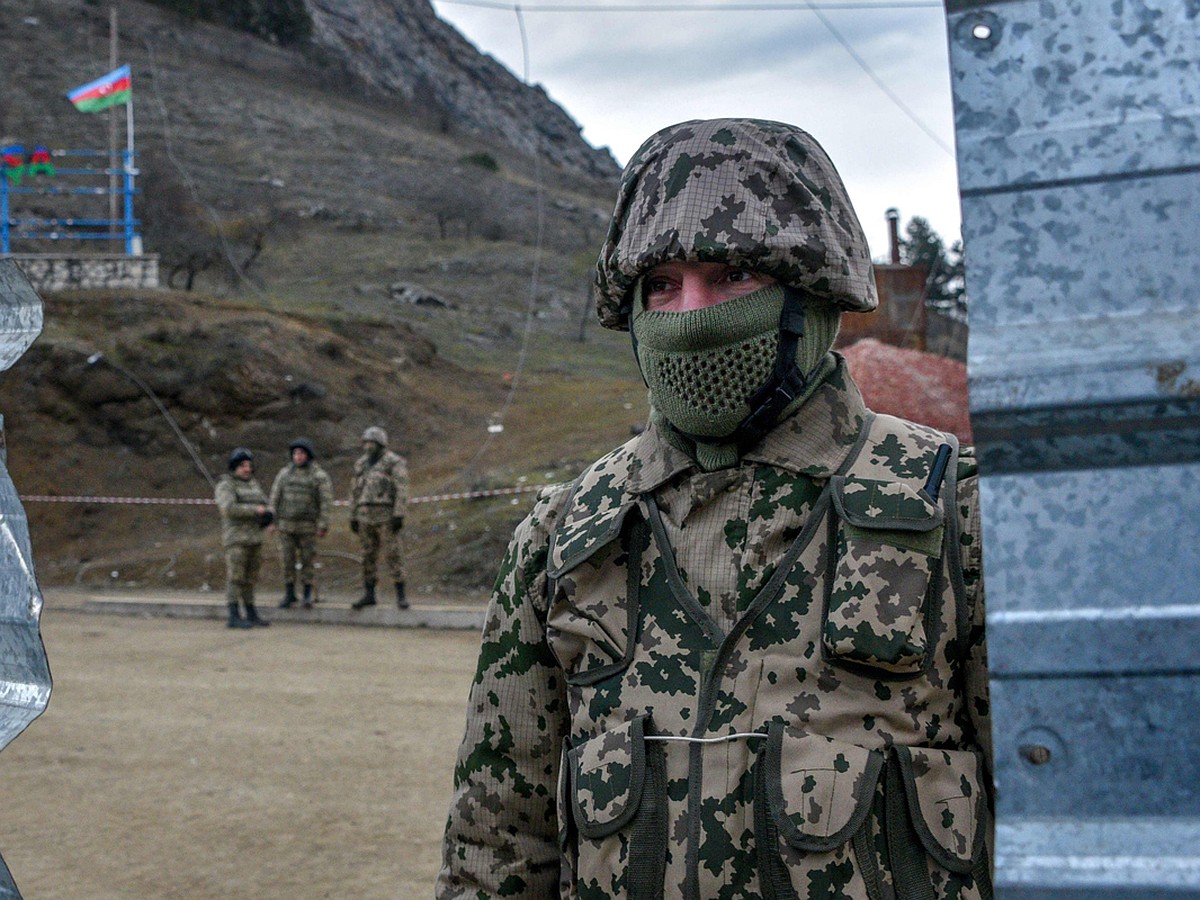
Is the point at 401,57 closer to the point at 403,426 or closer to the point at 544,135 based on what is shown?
the point at 544,135

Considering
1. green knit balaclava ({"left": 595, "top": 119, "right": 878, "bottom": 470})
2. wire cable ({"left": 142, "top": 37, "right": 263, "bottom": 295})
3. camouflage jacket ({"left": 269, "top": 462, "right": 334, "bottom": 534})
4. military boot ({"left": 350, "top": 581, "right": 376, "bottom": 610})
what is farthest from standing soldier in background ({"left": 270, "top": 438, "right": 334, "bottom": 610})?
wire cable ({"left": 142, "top": 37, "right": 263, "bottom": 295})

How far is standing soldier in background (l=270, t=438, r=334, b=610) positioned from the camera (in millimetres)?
14000

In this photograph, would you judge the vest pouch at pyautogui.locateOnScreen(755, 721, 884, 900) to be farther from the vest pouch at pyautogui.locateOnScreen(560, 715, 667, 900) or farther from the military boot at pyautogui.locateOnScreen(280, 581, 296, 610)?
the military boot at pyautogui.locateOnScreen(280, 581, 296, 610)

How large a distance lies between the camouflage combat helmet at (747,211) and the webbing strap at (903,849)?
0.73m

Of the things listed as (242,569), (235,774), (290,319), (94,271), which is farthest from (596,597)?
(94,271)

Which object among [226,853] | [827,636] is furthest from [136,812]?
[827,636]

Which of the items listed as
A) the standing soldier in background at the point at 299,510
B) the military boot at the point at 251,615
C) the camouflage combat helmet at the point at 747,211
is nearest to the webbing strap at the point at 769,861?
the camouflage combat helmet at the point at 747,211

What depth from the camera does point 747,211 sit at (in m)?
1.94

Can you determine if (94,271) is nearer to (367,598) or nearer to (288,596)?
(288,596)

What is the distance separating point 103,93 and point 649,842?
26859 mm

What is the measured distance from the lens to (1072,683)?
871 millimetres

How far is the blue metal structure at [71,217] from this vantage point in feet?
80.1

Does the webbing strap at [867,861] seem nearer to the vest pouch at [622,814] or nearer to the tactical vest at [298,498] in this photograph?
the vest pouch at [622,814]

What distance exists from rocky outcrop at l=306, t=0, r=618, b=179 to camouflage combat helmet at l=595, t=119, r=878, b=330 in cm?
6353
